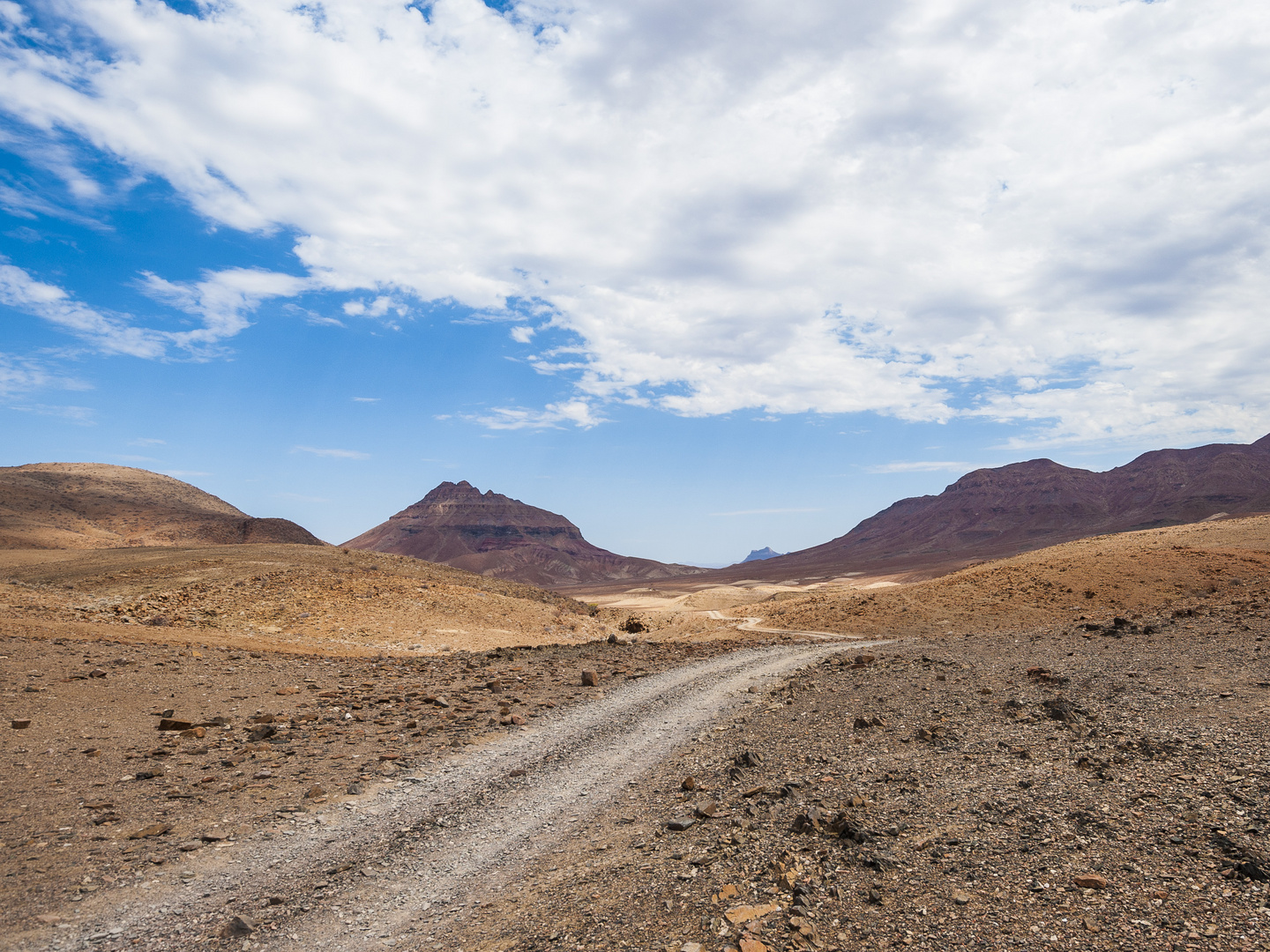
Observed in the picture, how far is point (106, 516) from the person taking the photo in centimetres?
7594

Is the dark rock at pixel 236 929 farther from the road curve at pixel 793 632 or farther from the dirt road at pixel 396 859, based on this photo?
the road curve at pixel 793 632

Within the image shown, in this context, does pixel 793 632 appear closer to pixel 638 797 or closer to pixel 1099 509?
pixel 638 797

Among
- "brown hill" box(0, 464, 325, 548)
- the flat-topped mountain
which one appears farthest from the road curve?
the flat-topped mountain

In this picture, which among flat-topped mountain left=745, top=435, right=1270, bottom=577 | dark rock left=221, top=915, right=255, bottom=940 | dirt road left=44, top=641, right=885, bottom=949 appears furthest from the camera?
flat-topped mountain left=745, top=435, right=1270, bottom=577

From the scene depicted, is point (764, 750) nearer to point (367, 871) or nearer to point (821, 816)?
point (821, 816)

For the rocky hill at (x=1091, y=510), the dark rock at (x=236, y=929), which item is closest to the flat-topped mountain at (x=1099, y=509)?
the rocky hill at (x=1091, y=510)

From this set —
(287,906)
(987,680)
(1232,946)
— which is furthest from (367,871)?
(987,680)

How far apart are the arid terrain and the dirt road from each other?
0.04 metres

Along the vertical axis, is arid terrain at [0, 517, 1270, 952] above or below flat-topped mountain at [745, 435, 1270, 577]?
below

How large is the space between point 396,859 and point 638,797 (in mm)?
3310

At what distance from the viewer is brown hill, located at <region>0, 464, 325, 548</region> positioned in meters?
63.1

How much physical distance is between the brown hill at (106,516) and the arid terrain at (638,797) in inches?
2208

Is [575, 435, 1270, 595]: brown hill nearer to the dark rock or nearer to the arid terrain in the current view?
the arid terrain

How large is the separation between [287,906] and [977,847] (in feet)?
21.7
